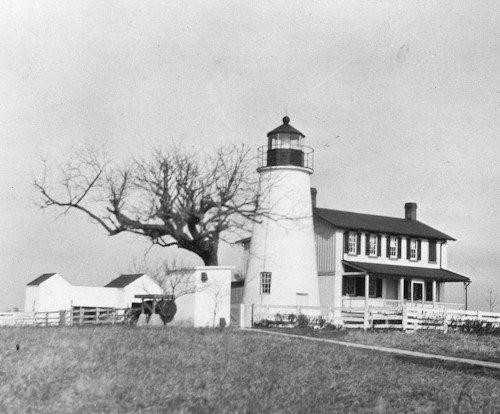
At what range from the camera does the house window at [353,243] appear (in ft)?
140

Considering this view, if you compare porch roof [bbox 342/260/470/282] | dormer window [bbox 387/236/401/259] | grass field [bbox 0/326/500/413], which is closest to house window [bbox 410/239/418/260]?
porch roof [bbox 342/260/470/282]

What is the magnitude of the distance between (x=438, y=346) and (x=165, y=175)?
13873mm

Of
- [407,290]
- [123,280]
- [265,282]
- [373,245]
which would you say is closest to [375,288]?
[373,245]

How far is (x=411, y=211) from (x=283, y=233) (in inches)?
567

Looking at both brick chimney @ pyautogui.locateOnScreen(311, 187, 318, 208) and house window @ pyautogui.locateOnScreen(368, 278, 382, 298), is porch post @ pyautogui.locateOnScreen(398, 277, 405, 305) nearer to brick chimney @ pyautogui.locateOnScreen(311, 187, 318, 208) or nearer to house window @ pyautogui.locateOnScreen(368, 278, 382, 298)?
house window @ pyautogui.locateOnScreen(368, 278, 382, 298)

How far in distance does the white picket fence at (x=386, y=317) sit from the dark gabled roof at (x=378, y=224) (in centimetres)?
748

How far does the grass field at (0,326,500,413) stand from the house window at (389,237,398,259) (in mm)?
28714

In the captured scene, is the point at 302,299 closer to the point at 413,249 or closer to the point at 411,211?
the point at 413,249

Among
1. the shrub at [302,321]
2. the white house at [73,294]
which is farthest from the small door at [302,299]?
the white house at [73,294]

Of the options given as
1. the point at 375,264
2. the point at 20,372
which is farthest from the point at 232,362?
the point at 375,264

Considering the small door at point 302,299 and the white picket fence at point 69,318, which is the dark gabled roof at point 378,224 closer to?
the small door at point 302,299

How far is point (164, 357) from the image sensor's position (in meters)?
→ 13.9

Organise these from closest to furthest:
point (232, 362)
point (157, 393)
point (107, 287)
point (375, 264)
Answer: point (157, 393)
point (232, 362)
point (375, 264)
point (107, 287)

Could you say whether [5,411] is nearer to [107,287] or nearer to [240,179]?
[240,179]
